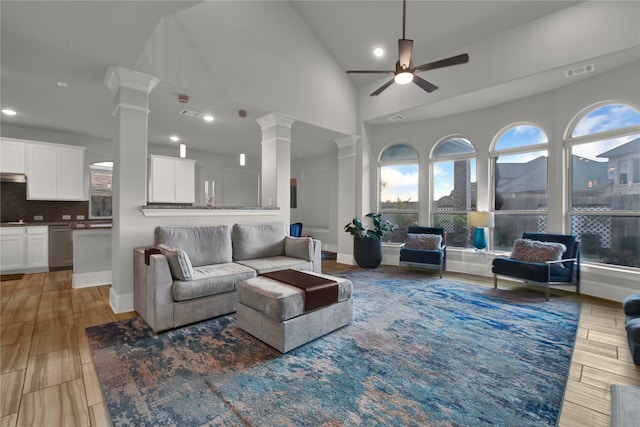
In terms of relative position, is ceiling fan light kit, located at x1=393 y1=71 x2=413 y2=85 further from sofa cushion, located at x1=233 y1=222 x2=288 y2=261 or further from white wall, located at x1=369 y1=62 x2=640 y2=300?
white wall, located at x1=369 y1=62 x2=640 y2=300

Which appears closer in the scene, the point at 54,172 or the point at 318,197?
the point at 54,172

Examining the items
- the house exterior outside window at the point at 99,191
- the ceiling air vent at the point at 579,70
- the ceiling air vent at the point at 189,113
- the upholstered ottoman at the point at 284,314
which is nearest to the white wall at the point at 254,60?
the ceiling air vent at the point at 189,113

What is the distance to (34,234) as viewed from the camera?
4977 millimetres

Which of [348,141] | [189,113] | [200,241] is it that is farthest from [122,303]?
[348,141]

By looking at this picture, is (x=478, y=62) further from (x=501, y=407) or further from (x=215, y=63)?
(x=501, y=407)

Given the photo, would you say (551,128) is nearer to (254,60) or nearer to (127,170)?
(254,60)

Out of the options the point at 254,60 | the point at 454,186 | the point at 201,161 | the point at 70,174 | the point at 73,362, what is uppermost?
the point at 254,60

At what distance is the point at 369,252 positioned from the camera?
5.66m

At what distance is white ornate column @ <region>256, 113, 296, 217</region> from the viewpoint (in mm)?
4781

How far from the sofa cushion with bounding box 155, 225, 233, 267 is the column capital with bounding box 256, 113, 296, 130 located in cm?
204

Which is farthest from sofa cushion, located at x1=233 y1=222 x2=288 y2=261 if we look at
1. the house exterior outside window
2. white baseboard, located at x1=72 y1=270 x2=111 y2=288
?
Answer: the house exterior outside window

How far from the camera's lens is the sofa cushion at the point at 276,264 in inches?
137

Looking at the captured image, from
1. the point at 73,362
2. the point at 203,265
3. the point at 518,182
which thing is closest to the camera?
the point at 73,362

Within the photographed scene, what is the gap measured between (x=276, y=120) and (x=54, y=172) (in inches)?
176
